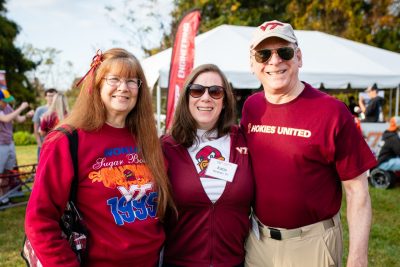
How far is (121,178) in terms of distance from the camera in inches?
72.1

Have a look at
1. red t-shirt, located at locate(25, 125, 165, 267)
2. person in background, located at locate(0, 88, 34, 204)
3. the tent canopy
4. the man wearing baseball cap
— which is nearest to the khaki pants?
the man wearing baseball cap

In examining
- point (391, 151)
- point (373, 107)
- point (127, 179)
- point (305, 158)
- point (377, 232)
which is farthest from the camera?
point (373, 107)

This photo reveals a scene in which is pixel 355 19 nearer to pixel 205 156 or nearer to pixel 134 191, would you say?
pixel 205 156

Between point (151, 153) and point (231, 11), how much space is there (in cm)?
2029

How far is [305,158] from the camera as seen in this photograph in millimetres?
1968

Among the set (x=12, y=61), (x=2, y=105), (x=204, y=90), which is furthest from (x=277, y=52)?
(x=12, y=61)

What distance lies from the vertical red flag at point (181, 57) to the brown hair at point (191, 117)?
446 centimetres

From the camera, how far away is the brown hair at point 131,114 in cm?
186

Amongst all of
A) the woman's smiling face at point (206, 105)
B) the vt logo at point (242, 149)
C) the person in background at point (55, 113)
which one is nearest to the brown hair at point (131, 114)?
the woman's smiling face at point (206, 105)

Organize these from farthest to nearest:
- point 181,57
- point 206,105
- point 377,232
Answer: point 181,57 < point 377,232 < point 206,105

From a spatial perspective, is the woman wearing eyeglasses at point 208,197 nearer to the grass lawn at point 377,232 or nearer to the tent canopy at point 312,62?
the grass lawn at point 377,232

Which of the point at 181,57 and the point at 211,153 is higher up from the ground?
the point at 181,57

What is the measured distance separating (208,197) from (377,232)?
3.71 meters

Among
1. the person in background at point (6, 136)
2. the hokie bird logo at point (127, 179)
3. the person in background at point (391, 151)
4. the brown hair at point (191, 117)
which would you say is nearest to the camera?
the hokie bird logo at point (127, 179)
